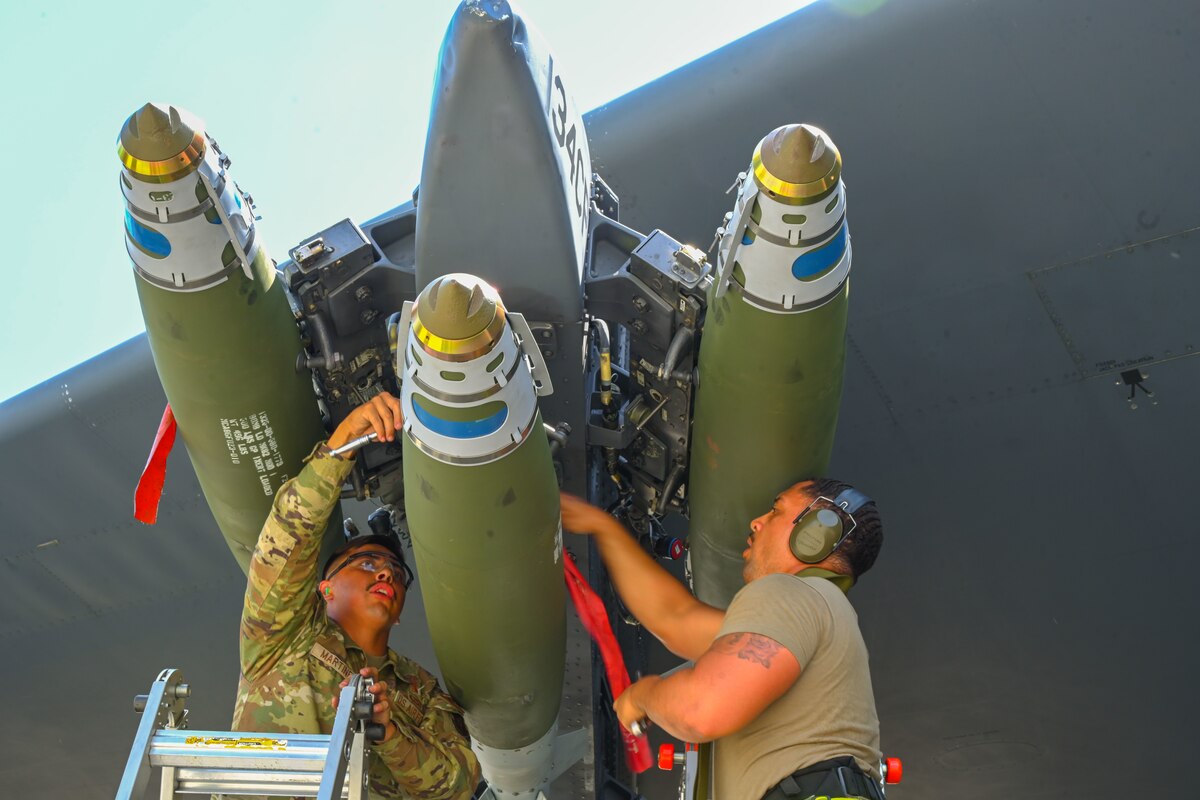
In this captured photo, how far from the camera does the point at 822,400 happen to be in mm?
3482

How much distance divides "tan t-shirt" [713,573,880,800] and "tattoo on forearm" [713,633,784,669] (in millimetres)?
20

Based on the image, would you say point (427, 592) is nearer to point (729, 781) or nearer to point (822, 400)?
point (729, 781)

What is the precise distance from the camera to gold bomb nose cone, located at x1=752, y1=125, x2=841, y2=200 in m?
3.04

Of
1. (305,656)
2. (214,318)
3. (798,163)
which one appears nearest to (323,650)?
(305,656)

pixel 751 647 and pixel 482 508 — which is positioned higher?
pixel 482 508

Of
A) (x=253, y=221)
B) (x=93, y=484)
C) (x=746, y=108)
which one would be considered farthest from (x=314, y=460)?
(x=93, y=484)

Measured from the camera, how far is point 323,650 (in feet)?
11.3

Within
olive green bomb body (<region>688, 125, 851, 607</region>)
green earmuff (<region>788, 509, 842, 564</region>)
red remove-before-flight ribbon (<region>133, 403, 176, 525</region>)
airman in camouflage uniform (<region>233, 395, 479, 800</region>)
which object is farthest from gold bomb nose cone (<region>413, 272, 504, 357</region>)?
red remove-before-flight ribbon (<region>133, 403, 176, 525</region>)

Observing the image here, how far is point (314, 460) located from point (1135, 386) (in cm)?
332

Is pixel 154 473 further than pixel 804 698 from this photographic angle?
Yes

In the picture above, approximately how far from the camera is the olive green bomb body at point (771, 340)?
3115 mm

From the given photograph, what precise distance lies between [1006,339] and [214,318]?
3170 mm

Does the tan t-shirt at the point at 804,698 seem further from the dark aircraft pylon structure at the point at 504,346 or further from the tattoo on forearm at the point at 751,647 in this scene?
the dark aircraft pylon structure at the point at 504,346

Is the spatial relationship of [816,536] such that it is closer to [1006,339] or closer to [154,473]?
[154,473]
